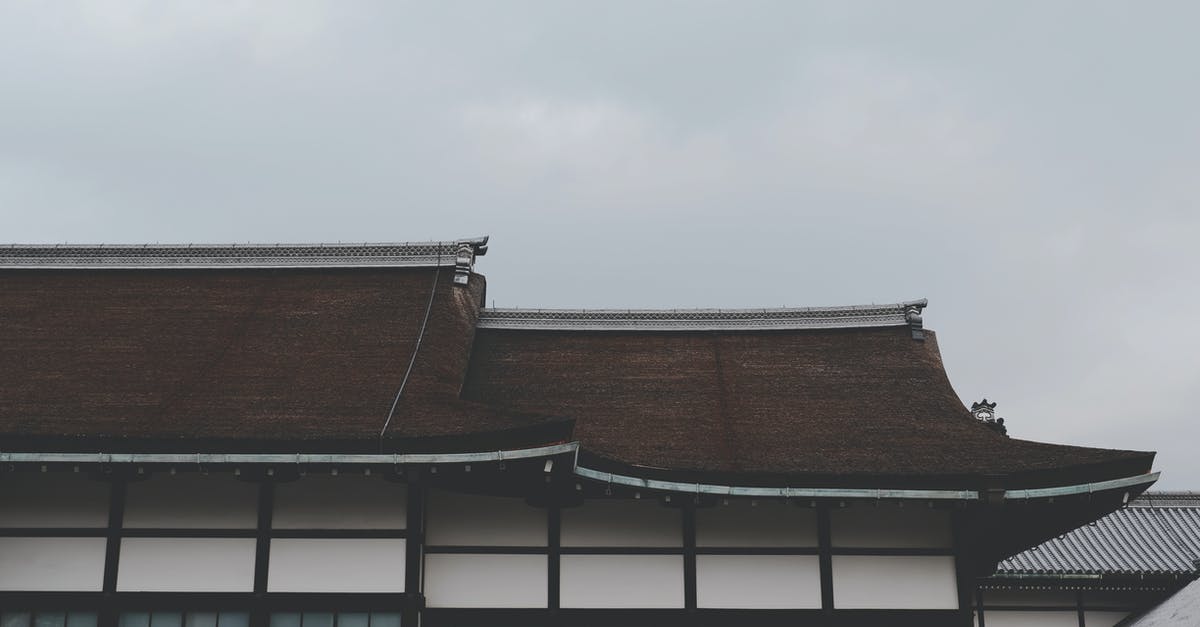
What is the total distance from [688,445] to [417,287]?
4.44 meters

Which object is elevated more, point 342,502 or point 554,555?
point 342,502

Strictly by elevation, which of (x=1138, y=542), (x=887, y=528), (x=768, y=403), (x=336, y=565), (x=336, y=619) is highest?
(x=768, y=403)

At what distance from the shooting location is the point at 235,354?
12.3 meters

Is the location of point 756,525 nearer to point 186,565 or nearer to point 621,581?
point 621,581

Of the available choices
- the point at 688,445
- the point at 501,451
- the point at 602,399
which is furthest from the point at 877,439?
the point at 501,451

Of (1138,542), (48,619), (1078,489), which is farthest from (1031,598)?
(48,619)

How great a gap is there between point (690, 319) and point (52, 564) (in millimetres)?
8070

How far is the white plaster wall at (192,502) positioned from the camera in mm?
10609

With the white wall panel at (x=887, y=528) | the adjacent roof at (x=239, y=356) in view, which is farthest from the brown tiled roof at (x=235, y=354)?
the white wall panel at (x=887, y=528)

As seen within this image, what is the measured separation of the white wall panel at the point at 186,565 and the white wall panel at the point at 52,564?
0.85 ft

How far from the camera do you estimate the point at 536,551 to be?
11.1 meters

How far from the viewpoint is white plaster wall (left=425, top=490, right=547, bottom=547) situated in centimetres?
1108

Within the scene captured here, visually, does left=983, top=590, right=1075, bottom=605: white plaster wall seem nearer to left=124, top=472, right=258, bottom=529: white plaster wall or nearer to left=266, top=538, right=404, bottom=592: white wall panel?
left=266, top=538, right=404, bottom=592: white wall panel

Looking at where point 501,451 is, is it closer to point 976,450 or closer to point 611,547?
point 611,547
